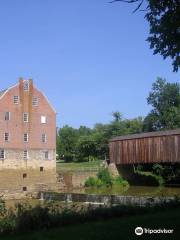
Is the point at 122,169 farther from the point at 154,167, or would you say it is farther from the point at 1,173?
the point at 1,173

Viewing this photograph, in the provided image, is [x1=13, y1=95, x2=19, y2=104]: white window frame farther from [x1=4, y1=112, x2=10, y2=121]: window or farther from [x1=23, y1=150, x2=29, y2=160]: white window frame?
[x1=23, y1=150, x2=29, y2=160]: white window frame

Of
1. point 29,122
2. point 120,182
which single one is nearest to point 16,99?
point 29,122

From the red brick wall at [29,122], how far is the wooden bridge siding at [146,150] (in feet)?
26.9

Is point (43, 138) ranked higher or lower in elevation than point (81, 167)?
higher

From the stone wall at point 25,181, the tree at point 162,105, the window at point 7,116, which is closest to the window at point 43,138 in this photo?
the stone wall at point 25,181

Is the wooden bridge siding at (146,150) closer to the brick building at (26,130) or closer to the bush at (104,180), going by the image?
the bush at (104,180)

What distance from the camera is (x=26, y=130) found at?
55.9 meters

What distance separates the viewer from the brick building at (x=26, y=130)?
5406 cm

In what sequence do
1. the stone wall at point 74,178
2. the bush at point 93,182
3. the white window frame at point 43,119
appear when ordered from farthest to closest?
the white window frame at point 43,119, the stone wall at point 74,178, the bush at point 93,182

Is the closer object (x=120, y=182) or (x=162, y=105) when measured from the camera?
(x=120, y=182)

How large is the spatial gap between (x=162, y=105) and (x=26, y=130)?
33898mm

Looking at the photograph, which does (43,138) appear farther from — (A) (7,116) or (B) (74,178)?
(B) (74,178)

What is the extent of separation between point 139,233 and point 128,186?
4619 cm

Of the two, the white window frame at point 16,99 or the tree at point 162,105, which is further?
the tree at point 162,105
